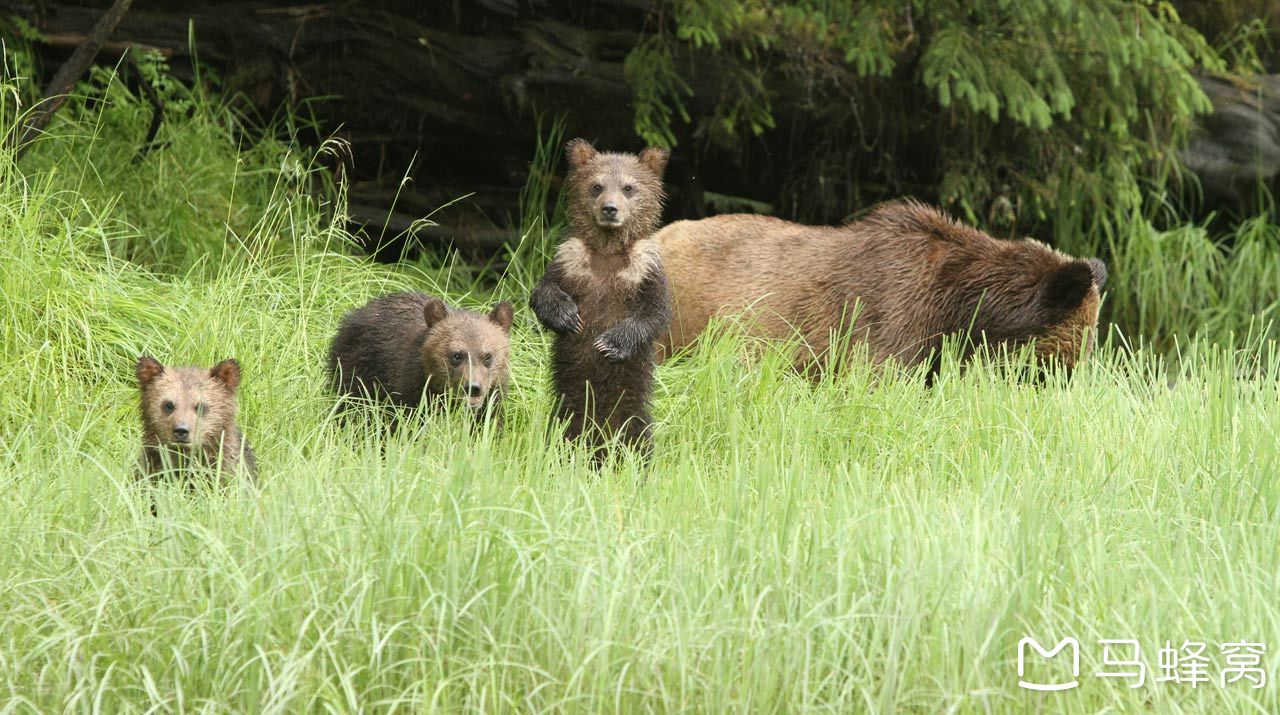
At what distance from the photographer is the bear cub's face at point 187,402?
4812 mm

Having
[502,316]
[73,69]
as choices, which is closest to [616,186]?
[502,316]

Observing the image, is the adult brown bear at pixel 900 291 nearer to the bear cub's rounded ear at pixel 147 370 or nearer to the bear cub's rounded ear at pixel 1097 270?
the bear cub's rounded ear at pixel 1097 270

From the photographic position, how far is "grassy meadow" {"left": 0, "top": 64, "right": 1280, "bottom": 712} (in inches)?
143

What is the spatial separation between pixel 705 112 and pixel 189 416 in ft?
18.4

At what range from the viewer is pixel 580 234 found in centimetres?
571

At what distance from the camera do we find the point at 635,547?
13.8ft

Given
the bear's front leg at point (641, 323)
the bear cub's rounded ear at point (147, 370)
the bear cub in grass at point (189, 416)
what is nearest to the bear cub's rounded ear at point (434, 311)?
the bear's front leg at point (641, 323)

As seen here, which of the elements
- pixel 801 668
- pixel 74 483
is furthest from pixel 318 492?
pixel 801 668

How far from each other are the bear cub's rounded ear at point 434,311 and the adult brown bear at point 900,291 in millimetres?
1810

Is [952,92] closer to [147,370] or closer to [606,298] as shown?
[606,298]

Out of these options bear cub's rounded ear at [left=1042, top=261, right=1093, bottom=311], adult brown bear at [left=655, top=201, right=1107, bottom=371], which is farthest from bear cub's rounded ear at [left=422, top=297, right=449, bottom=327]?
bear cub's rounded ear at [left=1042, top=261, right=1093, bottom=311]

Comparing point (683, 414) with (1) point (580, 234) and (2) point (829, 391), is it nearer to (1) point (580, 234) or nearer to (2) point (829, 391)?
(2) point (829, 391)

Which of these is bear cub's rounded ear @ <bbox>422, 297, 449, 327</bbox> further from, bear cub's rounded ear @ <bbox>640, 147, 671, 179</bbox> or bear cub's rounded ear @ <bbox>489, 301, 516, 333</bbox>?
bear cub's rounded ear @ <bbox>640, 147, 671, 179</bbox>

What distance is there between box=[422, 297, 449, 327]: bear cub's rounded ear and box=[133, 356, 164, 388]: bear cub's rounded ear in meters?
1.16
